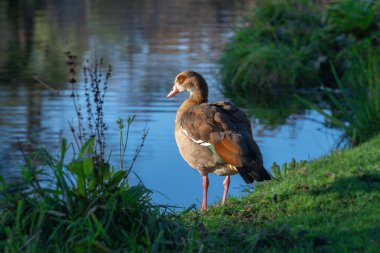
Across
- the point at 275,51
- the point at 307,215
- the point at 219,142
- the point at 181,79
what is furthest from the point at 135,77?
the point at 307,215

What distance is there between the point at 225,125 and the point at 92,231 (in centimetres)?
227

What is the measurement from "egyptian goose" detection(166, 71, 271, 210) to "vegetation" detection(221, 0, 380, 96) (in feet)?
28.6

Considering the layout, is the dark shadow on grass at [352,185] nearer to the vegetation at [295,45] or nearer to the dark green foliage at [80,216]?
the dark green foliage at [80,216]

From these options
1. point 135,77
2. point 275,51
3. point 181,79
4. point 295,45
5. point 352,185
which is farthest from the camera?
point 135,77

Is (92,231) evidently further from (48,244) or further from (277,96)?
(277,96)

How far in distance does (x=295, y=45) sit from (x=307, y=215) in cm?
1134

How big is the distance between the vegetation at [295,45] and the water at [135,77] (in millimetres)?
795

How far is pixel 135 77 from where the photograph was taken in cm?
1861

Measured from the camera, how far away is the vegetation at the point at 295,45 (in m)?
17.2

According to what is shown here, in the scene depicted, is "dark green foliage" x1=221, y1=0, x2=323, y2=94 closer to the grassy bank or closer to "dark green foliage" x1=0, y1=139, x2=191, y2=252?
the grassy bank

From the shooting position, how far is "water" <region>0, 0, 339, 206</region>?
12078 millimetres

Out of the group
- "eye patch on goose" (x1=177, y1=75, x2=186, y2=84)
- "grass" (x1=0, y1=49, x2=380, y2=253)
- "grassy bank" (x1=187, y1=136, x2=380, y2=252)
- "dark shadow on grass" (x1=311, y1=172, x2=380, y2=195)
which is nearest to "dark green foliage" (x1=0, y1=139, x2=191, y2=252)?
"grass" (x1=0, y1=49, x2=380, y2=253)

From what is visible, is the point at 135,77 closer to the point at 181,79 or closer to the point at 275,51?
the point at 275,51

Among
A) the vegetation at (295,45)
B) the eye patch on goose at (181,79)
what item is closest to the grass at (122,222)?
the eye patch on goose at (181,79)
